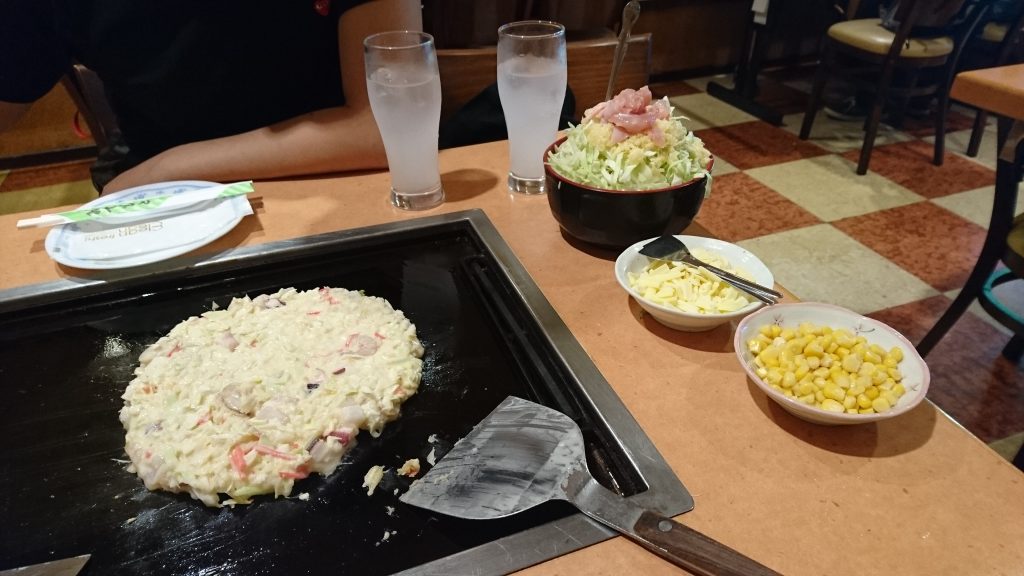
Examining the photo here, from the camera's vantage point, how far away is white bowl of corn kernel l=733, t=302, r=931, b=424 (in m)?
0.74

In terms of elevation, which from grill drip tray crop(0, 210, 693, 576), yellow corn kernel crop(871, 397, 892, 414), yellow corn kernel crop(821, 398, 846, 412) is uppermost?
yellow corn kernel crop(871, 397, 892, 414)

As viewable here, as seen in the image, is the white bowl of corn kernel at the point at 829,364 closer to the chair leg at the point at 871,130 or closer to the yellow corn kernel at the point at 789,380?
the yellow corn kernel at the point at 789,380

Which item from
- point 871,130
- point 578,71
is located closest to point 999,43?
point 871,130

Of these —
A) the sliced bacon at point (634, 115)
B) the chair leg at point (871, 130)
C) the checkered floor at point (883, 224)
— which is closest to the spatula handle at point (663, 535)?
the sliced bacon at point (634, 115)

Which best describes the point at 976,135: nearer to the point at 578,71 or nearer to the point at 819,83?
the point at 819,83

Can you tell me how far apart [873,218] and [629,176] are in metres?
2.60

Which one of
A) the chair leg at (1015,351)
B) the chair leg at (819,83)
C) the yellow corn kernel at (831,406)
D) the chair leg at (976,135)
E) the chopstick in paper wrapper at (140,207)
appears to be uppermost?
the chopstick in paper wrapper at (140,207)

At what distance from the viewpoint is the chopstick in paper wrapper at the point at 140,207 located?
116cm

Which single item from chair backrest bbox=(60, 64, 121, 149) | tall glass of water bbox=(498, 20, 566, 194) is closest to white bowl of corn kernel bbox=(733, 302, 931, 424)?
tall glass of water bbox=(498, 20, 566, 194)

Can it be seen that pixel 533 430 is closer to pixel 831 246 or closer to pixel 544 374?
pixel 544 374

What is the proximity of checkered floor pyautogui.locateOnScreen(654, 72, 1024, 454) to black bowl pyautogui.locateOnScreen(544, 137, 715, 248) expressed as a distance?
1.50m

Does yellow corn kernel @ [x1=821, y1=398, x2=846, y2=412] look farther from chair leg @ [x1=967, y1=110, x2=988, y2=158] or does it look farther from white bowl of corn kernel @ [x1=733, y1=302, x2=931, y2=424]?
chair leg @ [x1=967, y1=110, x2=988, y2=158]

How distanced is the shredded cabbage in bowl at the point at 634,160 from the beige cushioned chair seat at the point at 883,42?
10.4 ft

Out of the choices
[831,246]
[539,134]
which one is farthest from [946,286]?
[539,134]
